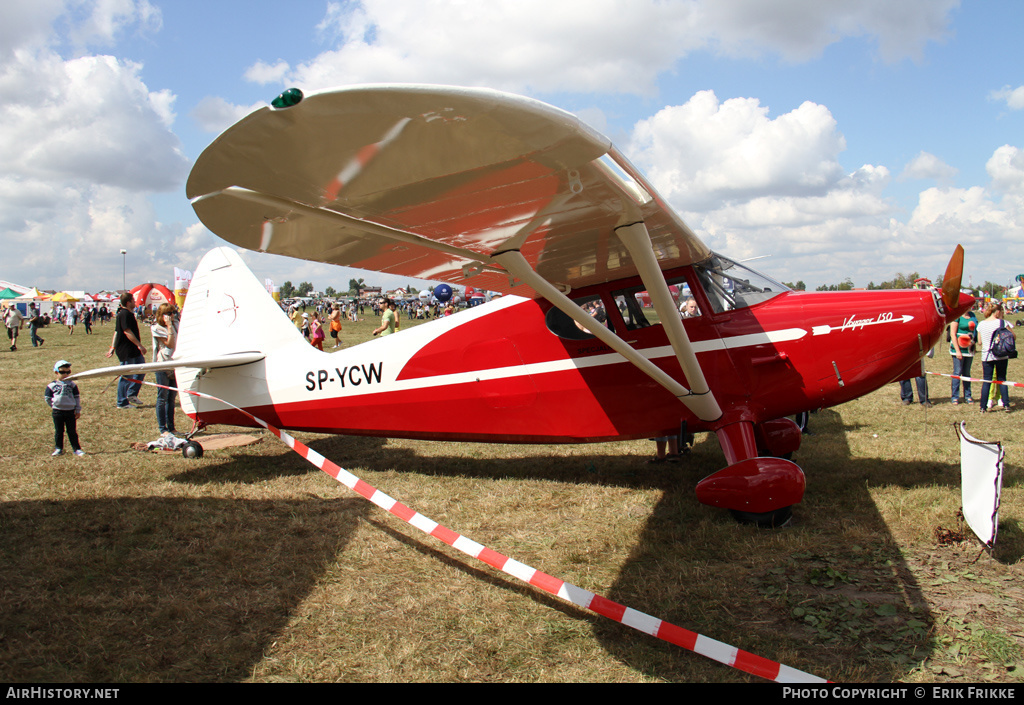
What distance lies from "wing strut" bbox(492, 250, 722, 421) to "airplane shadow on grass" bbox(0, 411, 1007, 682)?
952mm

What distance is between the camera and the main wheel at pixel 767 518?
4.30 metres

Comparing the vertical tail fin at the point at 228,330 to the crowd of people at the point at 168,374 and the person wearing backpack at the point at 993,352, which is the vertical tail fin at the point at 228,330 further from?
the person wearing backpack at the point at 993,352

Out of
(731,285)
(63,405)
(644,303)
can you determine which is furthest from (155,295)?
(731,285)

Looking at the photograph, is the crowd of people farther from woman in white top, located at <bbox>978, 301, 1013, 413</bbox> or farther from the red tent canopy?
the red tent canopy

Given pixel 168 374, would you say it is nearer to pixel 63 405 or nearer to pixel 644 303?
pixel 63 405

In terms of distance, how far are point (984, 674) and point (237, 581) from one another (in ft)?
13.8

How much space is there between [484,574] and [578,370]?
2.09 metres

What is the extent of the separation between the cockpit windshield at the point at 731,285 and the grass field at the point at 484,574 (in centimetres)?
A: 180

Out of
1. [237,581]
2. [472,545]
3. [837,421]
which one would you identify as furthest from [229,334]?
[837,421]

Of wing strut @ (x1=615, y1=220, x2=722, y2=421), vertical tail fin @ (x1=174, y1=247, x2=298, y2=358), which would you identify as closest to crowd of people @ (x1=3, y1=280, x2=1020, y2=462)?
vertical tail fin @ (x1=174, y1=247, x2=298, y2=358)

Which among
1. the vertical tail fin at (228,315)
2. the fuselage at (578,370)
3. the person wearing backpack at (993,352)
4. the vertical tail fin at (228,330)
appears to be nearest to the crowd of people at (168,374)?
the person wearing backpack at (993,352)

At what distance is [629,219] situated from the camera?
327 centimetres

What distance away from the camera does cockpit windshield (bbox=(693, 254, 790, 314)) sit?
4988mm
